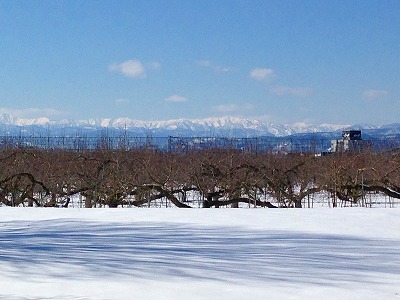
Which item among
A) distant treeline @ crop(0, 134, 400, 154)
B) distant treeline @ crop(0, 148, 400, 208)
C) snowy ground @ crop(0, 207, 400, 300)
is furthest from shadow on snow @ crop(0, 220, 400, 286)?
distant treeline @ crop(0, 134, 400, 154)

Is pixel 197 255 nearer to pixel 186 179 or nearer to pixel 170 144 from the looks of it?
pixel 186 179

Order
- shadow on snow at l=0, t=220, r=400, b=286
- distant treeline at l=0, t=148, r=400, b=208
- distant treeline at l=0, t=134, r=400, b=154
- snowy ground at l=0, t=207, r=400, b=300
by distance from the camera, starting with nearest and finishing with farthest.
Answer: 1. snowy ground at l=0, t=207, r=400, b=300
2. shadow on snow at l=0, t=220, r=400, b=286
3. distant treeline at l=0, t=148, r=400, b=208
4. distant treeline at l=0, t=134, r=400, b=154

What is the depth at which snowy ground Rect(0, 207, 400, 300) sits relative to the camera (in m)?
4.82

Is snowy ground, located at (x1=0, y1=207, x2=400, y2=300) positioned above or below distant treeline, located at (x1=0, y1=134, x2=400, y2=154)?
below

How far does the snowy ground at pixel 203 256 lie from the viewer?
4824 millimetres

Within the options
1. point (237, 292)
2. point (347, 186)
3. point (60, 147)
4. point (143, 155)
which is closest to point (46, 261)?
point (237, 292)

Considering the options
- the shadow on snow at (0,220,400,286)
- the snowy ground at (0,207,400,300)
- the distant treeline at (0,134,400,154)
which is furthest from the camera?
the distant treeline at (0,134,400,154)

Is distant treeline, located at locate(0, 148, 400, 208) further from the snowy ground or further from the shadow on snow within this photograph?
the shadow on snow

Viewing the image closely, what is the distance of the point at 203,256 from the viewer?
20.4 ft

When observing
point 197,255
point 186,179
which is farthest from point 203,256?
point 186,179

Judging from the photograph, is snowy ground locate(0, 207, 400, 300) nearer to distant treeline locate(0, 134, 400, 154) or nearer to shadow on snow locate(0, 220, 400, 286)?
shadow on snow locate(0, 220, 400, 286)

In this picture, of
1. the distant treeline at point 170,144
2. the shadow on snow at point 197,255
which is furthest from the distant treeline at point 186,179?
the shadow on snow at point 197,255

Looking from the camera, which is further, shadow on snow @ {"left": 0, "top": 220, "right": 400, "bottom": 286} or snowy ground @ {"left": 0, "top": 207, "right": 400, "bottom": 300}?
shadow on snow @ {"left": 0, "top": 220, "right": 400, "bottom": 286}

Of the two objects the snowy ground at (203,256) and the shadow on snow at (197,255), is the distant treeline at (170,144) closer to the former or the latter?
the snowy ground at (203,256)
